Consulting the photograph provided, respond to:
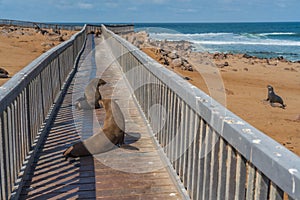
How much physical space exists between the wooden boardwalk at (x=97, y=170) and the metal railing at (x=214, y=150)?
266mm

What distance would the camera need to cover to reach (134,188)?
15.0ft

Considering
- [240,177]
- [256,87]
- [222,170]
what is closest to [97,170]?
[222,170]

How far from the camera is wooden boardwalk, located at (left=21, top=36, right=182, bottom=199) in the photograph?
444 cm

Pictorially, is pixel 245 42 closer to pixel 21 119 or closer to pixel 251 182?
pixel 21 119

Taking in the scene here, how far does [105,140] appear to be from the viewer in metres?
5.79

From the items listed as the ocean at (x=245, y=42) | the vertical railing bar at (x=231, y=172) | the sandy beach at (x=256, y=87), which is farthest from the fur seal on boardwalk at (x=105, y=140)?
the ocean at (x=245, y=42)

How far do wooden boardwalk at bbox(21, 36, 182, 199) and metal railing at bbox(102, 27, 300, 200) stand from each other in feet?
0.87

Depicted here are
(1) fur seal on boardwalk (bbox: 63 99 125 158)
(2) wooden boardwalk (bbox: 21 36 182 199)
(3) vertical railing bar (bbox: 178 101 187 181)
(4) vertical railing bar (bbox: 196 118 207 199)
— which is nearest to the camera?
(4) vertical railing bar (bbox: 196 118 207 199)

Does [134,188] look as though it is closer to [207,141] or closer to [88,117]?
[207,141]

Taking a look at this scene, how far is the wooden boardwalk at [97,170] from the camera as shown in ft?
14.6

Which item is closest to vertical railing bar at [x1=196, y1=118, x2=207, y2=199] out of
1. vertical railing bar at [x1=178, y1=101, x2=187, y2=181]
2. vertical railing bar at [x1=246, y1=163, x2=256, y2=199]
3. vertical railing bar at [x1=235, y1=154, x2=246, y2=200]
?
vertical railing bar at [x1=178, y1=101, x2=187, y2=181]

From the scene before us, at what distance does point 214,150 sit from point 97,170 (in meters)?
2.14

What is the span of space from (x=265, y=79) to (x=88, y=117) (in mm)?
18661

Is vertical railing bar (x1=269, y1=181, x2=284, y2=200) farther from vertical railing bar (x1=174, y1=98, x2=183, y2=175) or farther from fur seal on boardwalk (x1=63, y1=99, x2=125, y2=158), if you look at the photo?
fur seal on boardwalk (x1=63, y1=99, x2=125, y2=158)
